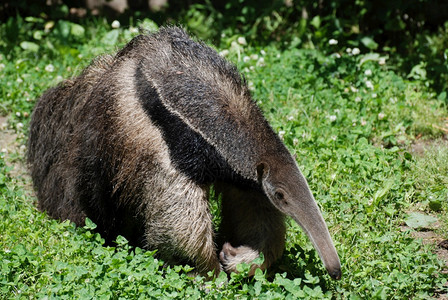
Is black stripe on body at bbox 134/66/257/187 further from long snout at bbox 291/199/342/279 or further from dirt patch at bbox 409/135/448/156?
dirt patch at bbox 409/135/448/156

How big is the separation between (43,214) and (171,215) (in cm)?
145

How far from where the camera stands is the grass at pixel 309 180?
4.19 metres

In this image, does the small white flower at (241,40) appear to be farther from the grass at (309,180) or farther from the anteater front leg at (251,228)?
the anteater front leg at (251,228)

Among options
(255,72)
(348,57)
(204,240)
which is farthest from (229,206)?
(348,57)

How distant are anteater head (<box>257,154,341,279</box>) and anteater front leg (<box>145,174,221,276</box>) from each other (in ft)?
1.53

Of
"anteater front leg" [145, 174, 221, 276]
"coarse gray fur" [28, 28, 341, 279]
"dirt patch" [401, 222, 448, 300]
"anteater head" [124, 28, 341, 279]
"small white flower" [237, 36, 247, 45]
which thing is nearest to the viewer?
"anteater head" [124, 28, 341, 279]

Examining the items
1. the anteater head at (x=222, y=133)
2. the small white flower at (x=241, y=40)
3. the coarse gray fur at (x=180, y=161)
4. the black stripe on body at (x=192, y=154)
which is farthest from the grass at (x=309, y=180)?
the black stripe on body at (x=192, y=154)

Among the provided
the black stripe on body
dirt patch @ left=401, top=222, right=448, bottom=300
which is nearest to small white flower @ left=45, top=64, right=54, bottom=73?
the black stripe on body

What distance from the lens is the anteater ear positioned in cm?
407

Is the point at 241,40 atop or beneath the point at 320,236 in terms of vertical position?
beneath

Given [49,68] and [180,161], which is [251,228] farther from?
[49,68]

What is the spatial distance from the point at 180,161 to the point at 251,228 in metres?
0.76

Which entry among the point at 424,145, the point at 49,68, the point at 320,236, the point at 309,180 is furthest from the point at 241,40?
the point at 320,236

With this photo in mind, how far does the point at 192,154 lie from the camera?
13.8ft
